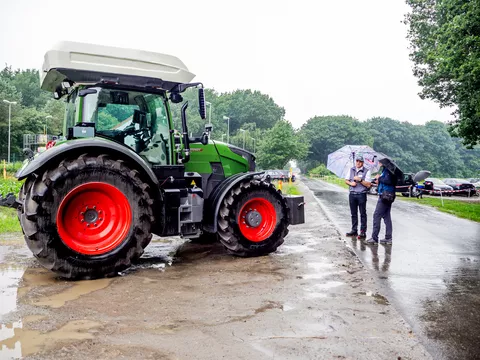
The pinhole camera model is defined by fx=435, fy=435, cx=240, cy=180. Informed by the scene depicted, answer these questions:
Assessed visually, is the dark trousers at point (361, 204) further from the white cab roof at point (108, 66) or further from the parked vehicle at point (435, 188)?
the parked vehicle at point (435, 188)

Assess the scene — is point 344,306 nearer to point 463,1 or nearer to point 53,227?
point 53,227

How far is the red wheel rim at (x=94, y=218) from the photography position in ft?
19.3

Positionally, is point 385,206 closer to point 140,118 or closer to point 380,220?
point 380,220

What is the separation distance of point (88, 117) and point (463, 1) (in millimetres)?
18445

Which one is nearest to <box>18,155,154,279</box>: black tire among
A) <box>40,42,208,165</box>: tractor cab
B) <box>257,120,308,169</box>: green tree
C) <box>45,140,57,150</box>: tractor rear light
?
<box>40,42,208,165</box>: tractor cab

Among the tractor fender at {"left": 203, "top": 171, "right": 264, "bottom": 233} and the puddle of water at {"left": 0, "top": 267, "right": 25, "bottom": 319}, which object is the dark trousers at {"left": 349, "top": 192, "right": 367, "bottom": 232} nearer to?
the tractor fender at {"left": 203, "top": 171, "right": 264, "bottom": 233}

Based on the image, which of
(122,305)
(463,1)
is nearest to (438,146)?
(463,1)

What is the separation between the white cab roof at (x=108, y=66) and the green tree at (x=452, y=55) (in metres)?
14.1

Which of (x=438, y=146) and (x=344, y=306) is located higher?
(x=438, y=146)

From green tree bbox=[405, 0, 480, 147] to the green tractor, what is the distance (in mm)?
13513

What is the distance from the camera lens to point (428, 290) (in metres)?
5.87

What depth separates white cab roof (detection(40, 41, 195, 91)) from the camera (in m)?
5.98

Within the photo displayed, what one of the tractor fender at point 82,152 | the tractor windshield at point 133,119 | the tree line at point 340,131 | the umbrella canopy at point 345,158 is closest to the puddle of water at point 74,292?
the tractor fender at point 82,152

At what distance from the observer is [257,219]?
7.65 m
